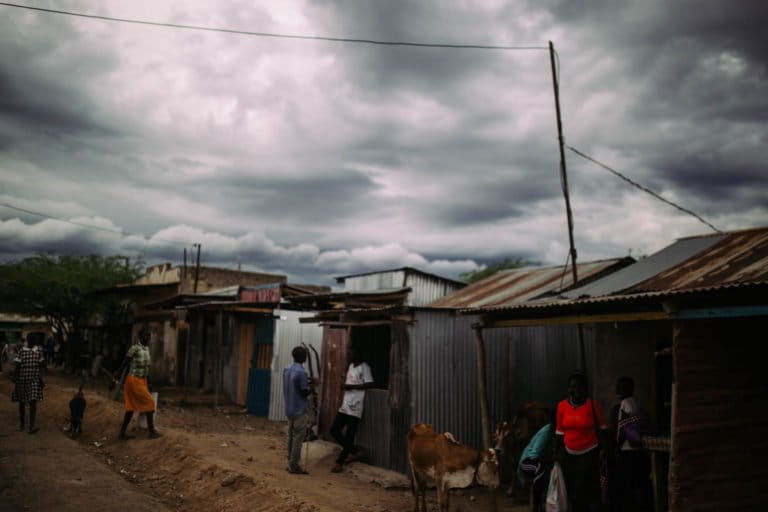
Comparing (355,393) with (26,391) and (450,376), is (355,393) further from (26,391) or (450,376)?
(26,391)

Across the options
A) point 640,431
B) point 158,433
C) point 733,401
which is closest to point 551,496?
point 640,431

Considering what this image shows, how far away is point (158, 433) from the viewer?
11.8 meters

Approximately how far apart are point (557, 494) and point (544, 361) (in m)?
4.12

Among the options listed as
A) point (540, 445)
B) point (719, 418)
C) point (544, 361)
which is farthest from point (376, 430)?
point (719, 418)

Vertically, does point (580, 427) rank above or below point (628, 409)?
below

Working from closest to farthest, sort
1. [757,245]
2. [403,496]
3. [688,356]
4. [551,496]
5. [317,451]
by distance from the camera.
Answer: [688,356]
[551,496]
[757,245]
[403,496]
[317,451]

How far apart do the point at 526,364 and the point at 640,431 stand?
3763 millimetres

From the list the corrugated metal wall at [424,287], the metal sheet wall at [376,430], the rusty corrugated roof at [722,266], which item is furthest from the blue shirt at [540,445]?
the corrugated metal wall at [424,287]

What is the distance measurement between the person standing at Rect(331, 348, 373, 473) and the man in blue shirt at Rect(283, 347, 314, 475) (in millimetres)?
795

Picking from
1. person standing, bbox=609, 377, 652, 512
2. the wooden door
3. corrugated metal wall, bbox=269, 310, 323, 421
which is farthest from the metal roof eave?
the wooden door

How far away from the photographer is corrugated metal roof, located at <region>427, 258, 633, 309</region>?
34.9 feet

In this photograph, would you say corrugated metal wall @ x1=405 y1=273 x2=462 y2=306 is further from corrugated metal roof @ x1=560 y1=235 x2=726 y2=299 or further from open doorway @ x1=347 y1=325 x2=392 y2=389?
corrugated metal roof @ x1=560 y1=235 x2=726 y2=299

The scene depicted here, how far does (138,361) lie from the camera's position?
11547 mm

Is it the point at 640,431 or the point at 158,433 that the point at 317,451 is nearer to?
the point at 158,433
